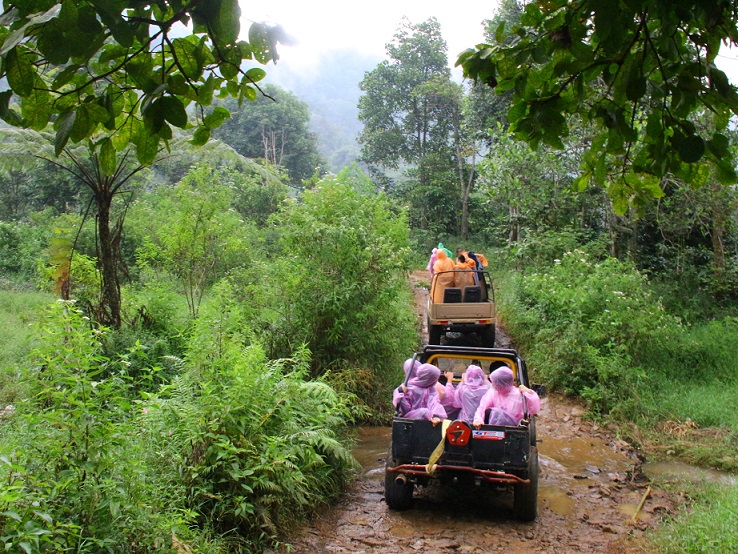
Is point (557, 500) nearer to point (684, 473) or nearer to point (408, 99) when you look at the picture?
point (684, 473)

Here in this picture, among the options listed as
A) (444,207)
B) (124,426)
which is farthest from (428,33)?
(124,426)

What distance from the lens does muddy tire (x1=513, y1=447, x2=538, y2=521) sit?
18.5 feet

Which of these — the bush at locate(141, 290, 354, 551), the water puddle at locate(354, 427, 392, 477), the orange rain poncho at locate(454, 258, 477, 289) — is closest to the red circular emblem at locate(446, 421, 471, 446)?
the bush at locate(141, 290, 354, 551)

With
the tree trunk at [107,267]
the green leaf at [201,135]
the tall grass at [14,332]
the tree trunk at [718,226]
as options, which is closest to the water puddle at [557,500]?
the green leaf at [201,135]

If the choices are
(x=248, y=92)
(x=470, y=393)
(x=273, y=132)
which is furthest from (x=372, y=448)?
(x=273, y=132)

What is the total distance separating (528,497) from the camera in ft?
18.6

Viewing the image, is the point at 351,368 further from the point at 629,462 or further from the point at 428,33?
the point at 428,33

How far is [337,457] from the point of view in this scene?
20.7 ft

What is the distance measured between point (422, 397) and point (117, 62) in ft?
15.5

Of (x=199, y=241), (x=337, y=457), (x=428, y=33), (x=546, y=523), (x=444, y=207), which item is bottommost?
(x=546, y=523)

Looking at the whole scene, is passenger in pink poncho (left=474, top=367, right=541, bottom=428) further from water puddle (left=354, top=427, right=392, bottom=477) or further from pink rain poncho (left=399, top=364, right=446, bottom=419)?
water puddle (left=354, top=427, right=392, bottom=477)

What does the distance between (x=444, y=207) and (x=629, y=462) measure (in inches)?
854

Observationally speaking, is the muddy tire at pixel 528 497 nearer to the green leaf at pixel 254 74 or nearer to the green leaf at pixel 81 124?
the green leaf at pixel 254 74

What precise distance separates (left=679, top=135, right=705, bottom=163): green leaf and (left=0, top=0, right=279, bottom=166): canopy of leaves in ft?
5.87
